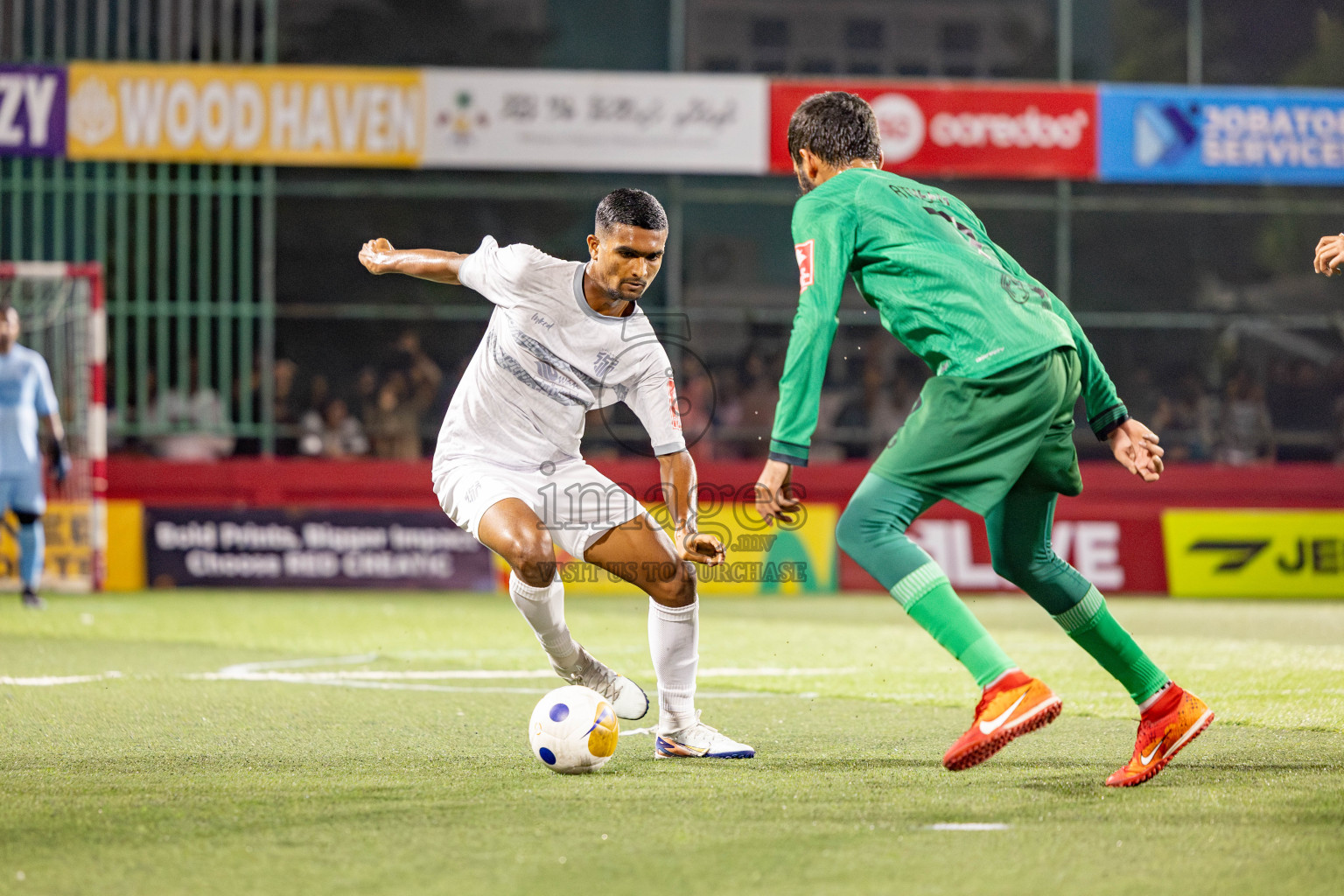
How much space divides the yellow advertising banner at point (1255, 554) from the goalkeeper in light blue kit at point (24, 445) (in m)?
10.2

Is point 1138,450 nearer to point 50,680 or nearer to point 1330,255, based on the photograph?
point 1330,255

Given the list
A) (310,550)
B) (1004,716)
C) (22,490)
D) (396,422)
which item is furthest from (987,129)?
(1004,716)

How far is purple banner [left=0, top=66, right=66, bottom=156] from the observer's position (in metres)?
17.0

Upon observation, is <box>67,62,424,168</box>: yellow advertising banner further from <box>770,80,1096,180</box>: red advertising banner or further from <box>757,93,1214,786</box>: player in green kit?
<box>757,93,1214,786</box>: player in green kit

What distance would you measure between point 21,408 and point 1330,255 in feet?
35.7

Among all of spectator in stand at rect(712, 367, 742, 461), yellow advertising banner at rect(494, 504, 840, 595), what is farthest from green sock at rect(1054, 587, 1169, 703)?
spectator in stand at rect(712, 367, 742, 461)

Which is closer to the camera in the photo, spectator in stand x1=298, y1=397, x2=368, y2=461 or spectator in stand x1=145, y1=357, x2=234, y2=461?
spectator in stand x1=145, y1=357, x2=234, y2=461

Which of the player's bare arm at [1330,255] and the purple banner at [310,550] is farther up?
the player's bare arm at [1330,255]

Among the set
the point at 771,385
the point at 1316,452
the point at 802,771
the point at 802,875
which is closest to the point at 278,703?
the point at 802,771

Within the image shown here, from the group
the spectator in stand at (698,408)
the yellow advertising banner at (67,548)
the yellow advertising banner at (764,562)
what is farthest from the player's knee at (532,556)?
the spectator in stand at (698,408)

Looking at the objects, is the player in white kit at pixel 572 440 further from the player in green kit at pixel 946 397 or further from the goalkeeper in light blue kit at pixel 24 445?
the goalkeeper in light blue kit at pixel 24 445

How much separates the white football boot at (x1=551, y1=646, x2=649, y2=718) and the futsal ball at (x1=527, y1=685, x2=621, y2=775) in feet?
2.49

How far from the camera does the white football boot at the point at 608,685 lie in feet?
20.8

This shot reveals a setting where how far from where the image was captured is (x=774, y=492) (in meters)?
4.82
